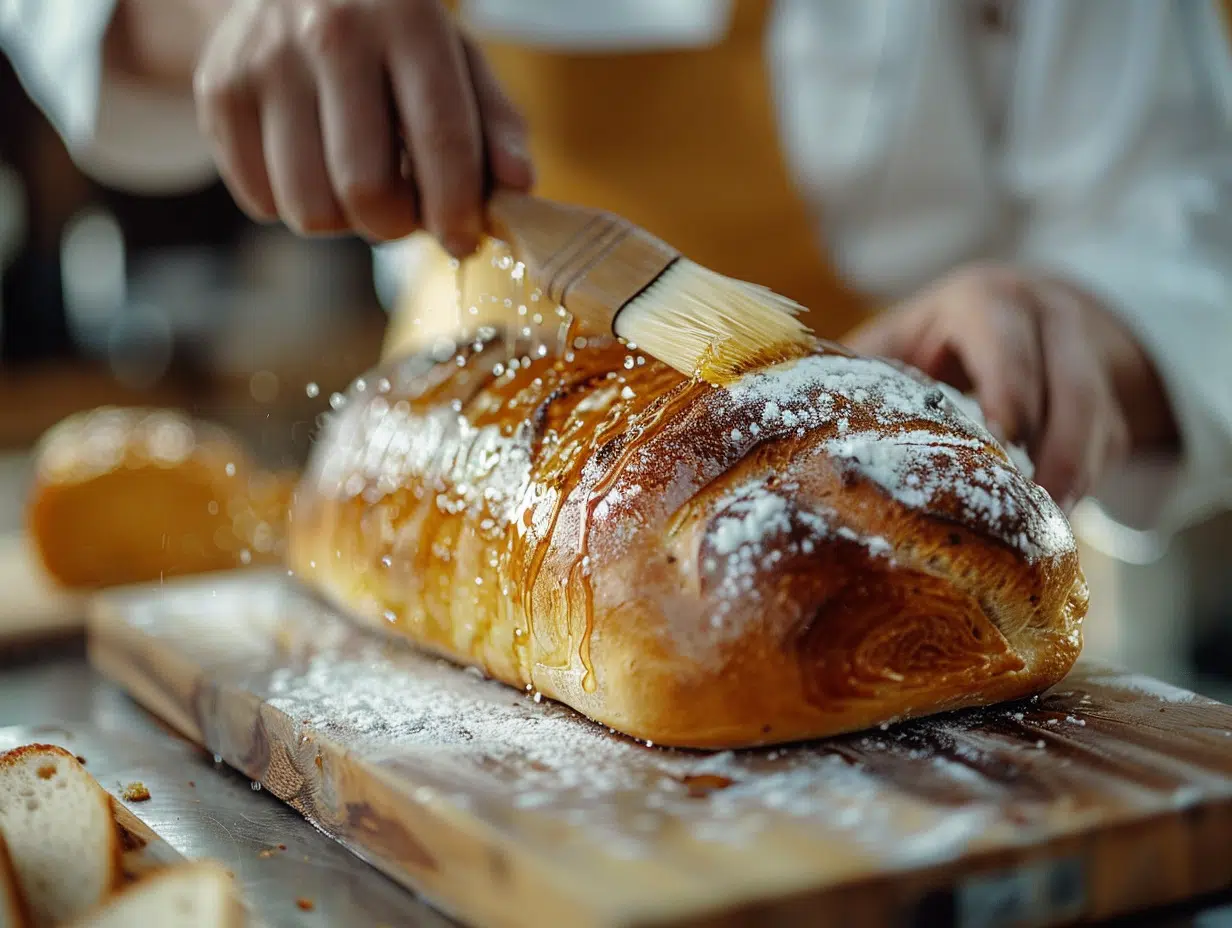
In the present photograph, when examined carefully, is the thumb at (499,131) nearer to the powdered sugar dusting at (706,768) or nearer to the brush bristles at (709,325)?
the brush bristles at (709,325)

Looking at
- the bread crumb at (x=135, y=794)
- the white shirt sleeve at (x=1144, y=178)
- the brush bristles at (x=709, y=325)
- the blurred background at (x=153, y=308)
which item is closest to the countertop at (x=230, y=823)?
the bread crumb at (x=135, y=794)

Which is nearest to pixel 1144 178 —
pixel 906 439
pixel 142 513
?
pixel 906 439

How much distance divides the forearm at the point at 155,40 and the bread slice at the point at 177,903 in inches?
44.0

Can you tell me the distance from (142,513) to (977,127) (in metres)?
1.26

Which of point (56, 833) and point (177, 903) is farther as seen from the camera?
point (56, 833)

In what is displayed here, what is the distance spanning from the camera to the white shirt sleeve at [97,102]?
147 centimetres

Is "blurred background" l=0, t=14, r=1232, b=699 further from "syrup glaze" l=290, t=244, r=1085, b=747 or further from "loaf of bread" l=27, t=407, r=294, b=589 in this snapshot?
"syrup glaze" l=290, t=244, r=1085, b=747

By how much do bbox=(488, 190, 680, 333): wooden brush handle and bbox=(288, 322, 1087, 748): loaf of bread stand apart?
0.27 feet

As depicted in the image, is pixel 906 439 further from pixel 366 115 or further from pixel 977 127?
pixel 977 127

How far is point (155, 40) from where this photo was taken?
1536mm

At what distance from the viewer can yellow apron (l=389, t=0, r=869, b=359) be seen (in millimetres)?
1641

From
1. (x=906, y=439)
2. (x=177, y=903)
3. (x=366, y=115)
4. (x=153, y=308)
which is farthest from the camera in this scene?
(x=153, y=308)

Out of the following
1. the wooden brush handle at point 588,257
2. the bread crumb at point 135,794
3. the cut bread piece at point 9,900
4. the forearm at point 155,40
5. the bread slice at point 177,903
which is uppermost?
the forearm at point 155,40

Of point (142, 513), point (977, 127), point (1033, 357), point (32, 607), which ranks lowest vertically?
point (32, 607)
